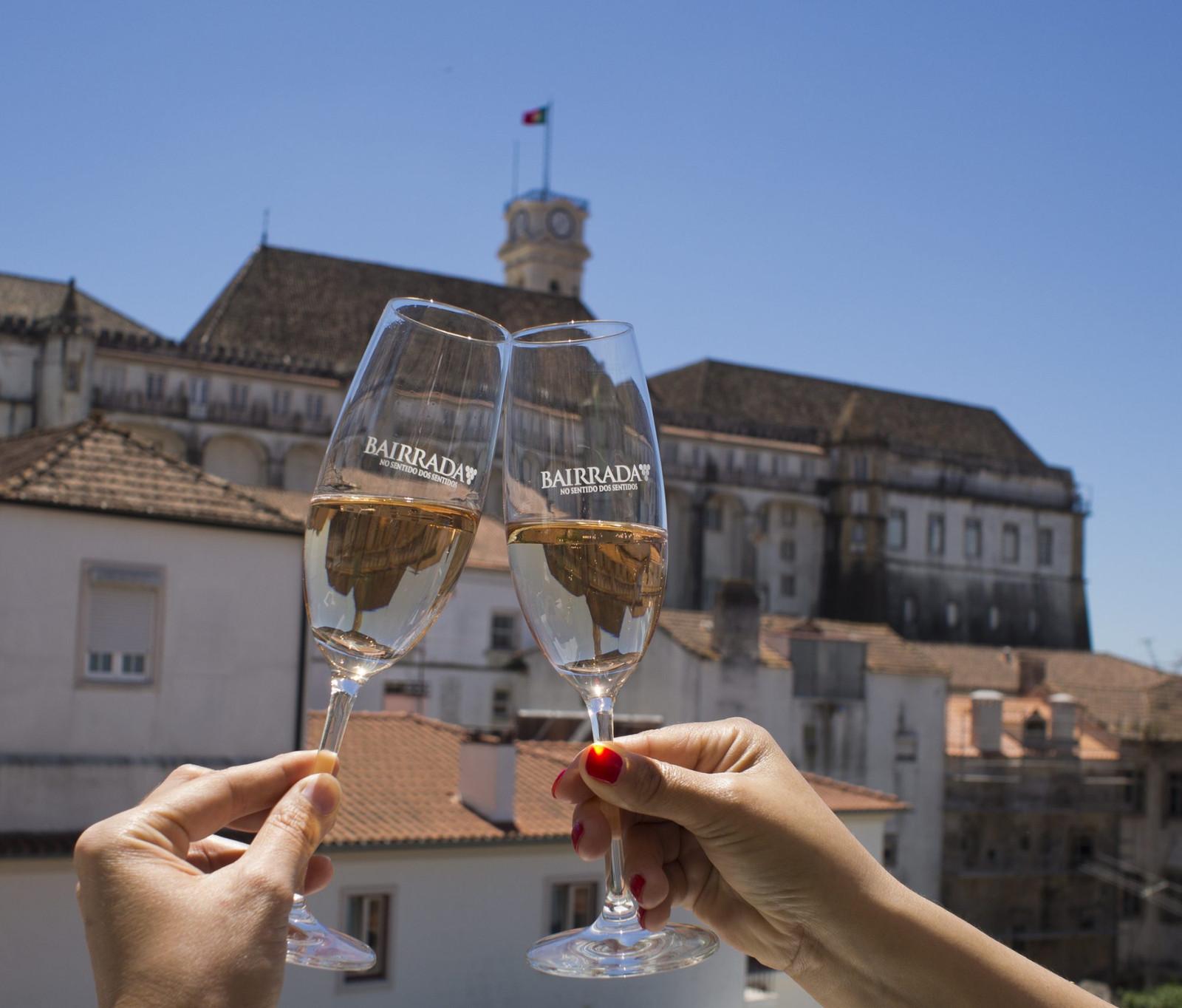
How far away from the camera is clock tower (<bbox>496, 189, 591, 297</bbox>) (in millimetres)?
92250

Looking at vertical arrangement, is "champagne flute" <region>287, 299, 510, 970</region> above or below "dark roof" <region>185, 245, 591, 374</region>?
below

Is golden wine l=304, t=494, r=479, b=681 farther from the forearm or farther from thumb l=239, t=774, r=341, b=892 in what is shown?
the forearm

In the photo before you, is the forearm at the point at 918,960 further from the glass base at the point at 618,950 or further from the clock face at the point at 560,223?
the clock face at the point at 560,223

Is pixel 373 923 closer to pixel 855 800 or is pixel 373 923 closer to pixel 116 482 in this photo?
pixel 116 482

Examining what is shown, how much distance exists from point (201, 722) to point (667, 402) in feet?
192

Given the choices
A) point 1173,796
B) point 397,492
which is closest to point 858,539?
point 1173,796

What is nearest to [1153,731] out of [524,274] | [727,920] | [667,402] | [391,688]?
[391,688]

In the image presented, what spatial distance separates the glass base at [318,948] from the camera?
6.18 ft

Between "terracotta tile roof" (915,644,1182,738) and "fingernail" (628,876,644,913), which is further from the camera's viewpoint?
"terracotta tile roof" (915,644,1182,738)

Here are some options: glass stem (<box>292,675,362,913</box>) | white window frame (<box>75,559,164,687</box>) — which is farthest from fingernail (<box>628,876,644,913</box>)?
white window frame (<box>75,559,164,687</box>)

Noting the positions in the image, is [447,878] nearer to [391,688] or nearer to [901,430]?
[391,688]

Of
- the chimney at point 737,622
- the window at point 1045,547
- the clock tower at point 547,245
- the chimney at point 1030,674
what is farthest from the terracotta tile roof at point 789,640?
the clock tower at point 547,245

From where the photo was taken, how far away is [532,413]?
2.21 meters

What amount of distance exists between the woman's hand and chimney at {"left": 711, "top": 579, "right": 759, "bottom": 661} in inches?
1202
